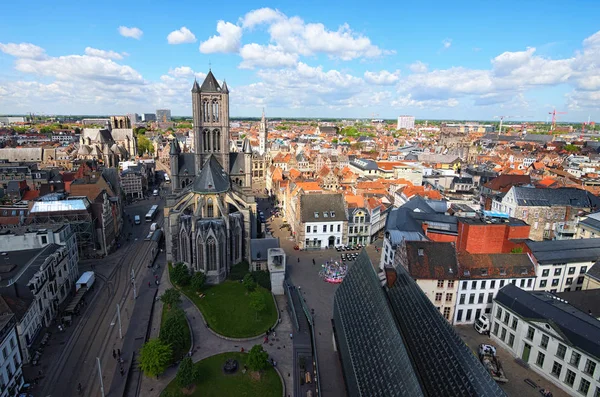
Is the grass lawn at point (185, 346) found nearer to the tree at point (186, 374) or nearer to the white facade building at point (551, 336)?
the tree at point (186, 374)

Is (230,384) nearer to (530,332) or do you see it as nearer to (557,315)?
(530,332)

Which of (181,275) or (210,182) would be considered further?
(210,182)

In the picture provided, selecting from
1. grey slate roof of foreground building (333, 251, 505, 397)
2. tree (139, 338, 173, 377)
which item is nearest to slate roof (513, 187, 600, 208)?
grey slate roof of foreground building (333, 251, 505, 397)

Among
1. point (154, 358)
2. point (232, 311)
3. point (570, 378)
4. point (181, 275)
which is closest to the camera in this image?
point (154, 358)

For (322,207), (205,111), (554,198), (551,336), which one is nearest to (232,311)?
(322,207)

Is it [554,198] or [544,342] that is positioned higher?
[554,198]

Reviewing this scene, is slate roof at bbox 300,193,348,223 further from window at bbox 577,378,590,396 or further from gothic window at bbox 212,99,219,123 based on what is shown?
window at bbox 577,378,590,396

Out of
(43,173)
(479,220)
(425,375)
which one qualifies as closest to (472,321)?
(479,220)
